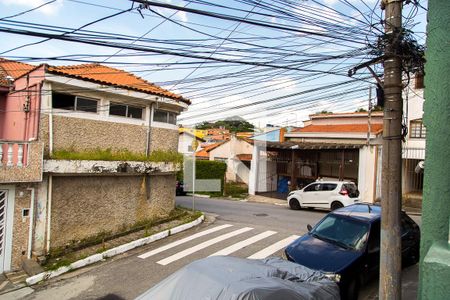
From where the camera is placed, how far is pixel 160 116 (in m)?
14.3

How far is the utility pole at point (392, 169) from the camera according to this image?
482 centimetres

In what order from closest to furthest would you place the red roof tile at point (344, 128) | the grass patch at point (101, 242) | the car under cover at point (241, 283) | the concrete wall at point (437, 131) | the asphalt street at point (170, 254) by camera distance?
the concrete wall at point (437, 131) → the car under cover at point (241, 283) → the asphalt street at point (170, 254) → the grass patch at point (101, 242) → the red roof tile at point (344, 128)

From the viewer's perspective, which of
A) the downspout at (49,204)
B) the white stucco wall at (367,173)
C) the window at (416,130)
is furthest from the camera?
the window at (416,130)

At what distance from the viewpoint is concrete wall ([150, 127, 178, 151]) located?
14000mm

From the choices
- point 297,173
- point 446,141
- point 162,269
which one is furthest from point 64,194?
point 297,173

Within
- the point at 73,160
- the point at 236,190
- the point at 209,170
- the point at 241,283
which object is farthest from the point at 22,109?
the point at 236,190

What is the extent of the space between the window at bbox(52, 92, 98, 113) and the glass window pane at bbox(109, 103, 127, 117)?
605 mm

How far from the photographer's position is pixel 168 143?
14633mm

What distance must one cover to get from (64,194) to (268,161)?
1944 centimetres

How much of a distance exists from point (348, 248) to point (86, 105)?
30.3ft

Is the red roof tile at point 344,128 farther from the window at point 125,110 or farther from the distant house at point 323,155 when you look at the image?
the window at point 125,110

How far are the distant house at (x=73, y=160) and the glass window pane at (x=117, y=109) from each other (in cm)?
4

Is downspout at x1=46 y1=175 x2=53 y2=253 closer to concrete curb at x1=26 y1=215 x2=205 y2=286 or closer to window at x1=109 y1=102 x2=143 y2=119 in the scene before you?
concrete curb at x1=26 y1=215 x2=205 y2=286

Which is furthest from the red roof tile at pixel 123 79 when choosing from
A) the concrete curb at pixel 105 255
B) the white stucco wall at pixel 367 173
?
the white stucco wall at pixel 367 173
